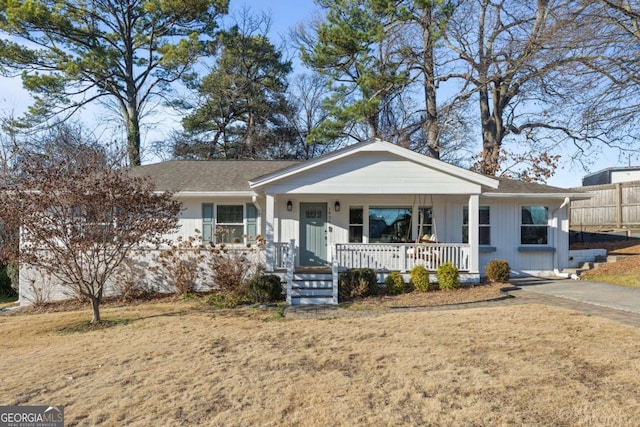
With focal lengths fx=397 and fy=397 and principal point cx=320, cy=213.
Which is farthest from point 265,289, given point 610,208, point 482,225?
point 610,208

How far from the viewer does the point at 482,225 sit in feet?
41.6

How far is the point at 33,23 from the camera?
62.7 ft

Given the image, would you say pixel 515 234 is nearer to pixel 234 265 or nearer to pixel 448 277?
pixel 448 277

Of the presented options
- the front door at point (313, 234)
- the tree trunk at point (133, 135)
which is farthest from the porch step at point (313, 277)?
the tree trunk at point (133, 135)

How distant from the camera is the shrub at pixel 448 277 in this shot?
10305 mm

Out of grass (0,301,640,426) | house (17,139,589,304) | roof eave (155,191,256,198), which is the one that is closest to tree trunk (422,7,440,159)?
house (17,139,589,304)

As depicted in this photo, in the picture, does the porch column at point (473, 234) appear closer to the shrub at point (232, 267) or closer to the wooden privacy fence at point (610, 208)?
the shrub at point (232, 267)

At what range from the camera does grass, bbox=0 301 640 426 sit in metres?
3.86

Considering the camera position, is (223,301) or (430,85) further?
(430,85)

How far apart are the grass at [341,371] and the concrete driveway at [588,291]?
1463mm

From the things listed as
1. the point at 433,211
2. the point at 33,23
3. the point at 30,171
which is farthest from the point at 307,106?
the point at 30,171

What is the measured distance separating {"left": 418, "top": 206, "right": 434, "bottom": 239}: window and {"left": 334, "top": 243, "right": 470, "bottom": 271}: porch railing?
1.51 meters

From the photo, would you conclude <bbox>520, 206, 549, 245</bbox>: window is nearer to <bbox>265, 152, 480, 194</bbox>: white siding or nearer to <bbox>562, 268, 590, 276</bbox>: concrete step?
<bbox>562, 268, 590, 276</bbox>: concrete step

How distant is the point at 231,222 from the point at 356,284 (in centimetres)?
446
